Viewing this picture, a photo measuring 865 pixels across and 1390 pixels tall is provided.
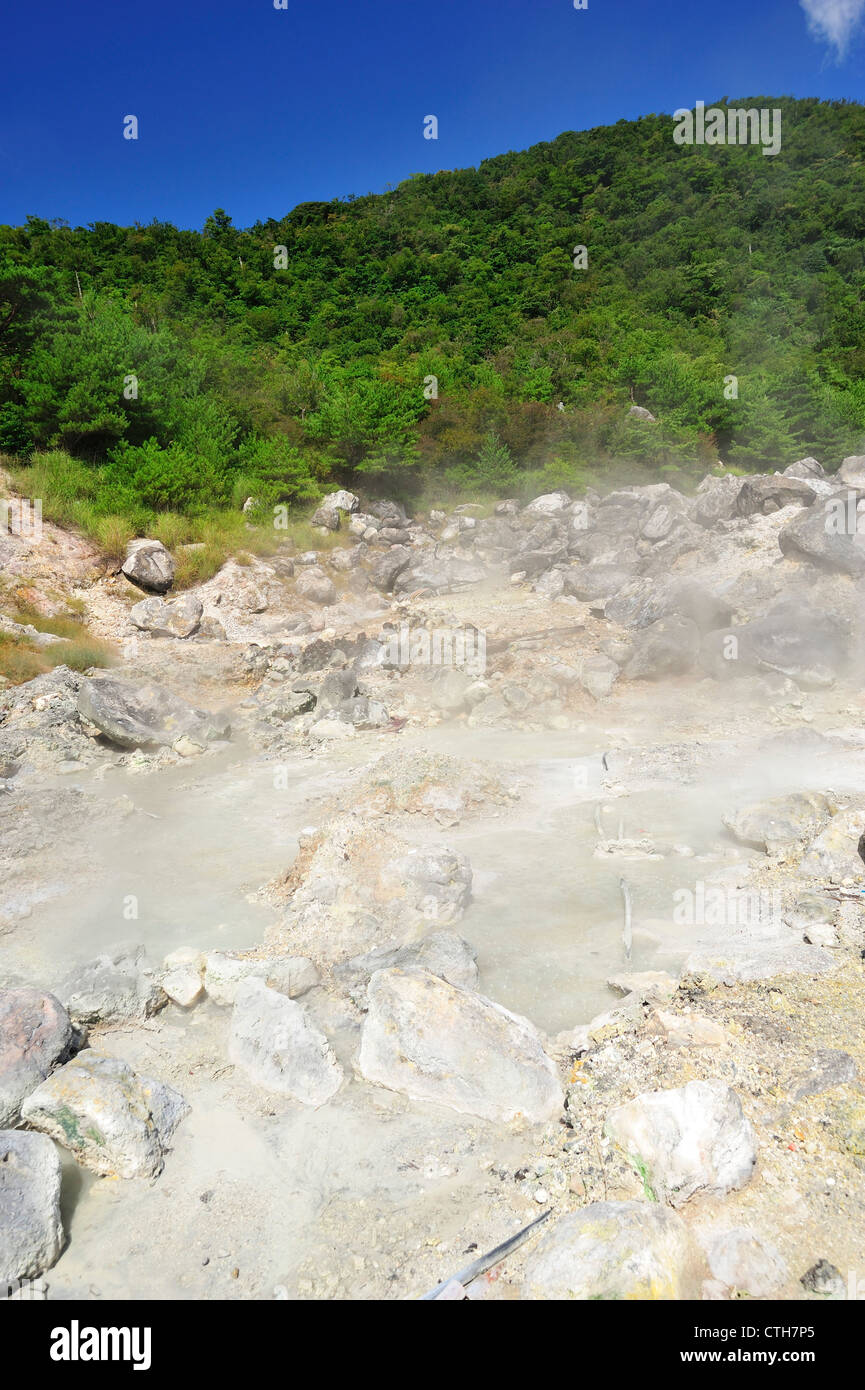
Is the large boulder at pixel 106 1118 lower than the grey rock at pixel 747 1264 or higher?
higher

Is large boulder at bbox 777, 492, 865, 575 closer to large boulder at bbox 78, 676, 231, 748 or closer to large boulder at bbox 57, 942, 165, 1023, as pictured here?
large boulder at bbox 78, 676, 231, 748

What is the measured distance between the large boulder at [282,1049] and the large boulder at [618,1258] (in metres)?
1.39

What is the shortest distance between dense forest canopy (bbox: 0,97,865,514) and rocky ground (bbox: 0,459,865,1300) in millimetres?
8180

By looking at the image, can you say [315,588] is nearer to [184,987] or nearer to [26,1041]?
[184,987]

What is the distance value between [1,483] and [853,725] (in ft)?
52.3

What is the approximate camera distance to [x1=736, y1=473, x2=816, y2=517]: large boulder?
1434 centimetres

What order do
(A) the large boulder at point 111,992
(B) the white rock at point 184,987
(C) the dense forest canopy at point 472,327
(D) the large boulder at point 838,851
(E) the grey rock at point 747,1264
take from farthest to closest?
(C) the dense forest canopy at point 472,327
(D) the large boulder at point 838,851
(B) the white rock at point 184,987
(A) the large boulder at point 111,992
(E) the grey rock at point 747,1264

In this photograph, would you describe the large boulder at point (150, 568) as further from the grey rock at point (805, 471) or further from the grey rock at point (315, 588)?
the grey rock at point (805, 471)

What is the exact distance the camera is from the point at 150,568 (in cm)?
1419

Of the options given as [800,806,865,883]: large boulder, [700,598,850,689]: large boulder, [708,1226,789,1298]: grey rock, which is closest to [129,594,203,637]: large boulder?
[700,598,850,689]: large boulder

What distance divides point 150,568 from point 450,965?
39.0 ft

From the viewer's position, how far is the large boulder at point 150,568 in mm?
14133

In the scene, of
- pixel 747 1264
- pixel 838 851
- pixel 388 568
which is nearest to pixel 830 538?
pixel 838 851

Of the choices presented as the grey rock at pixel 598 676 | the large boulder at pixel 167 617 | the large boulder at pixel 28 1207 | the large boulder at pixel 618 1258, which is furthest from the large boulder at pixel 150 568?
the large boulder at pixel 618 1258
